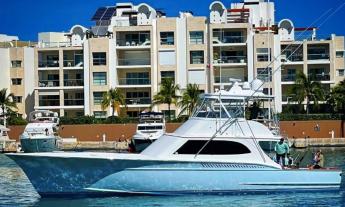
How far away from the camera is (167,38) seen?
80.2 meters

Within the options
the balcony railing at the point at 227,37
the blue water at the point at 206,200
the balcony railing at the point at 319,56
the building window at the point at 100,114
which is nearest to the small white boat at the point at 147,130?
the building window at the point at 100,114

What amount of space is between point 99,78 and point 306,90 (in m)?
23.5

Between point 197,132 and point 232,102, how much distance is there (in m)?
2.43

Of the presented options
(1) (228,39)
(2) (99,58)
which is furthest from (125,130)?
(1) (228,39)

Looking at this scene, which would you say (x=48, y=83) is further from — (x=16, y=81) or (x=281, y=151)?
(x=281, y=151)

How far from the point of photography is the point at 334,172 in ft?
89.1

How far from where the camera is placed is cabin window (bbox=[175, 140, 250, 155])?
1033 inches

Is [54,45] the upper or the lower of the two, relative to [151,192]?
upper

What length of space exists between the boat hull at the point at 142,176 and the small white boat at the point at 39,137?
1447 inches

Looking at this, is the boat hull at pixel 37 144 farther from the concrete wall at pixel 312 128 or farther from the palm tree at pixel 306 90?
the palm tree at pixel 306 90

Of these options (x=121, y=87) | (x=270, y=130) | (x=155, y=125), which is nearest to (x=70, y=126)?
(x=121, y=87)

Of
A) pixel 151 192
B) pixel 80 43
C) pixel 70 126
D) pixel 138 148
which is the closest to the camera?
pixel 151 192

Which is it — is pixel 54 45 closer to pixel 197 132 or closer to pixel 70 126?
pixel 70 126

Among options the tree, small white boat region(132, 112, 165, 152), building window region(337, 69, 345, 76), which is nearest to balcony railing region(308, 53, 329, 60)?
building window region(337, 69, 345, 76)
